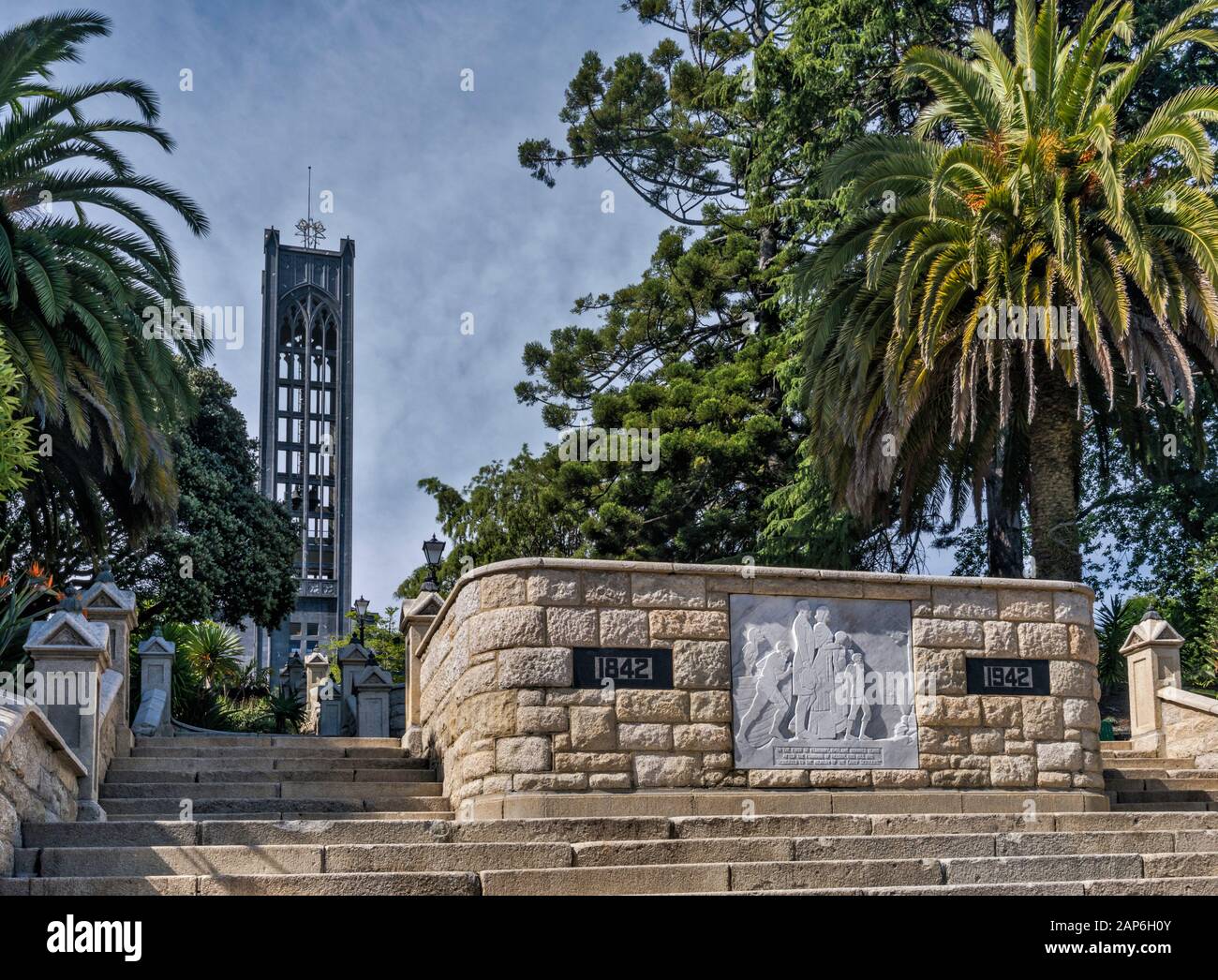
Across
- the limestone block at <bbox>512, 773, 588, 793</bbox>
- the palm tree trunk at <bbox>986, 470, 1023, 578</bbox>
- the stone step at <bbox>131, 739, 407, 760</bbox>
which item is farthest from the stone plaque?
the palm tree trunk at <bbox>986, 470, 1023, 578</bbox>

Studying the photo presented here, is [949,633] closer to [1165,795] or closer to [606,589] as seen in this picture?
[606,589]

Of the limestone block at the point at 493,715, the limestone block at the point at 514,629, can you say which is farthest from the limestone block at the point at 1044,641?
the limestone block at the point at 493,715

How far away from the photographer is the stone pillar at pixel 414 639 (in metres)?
15.1

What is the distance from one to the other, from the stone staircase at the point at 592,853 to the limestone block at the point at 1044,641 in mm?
1412

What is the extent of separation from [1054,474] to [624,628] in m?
8.37

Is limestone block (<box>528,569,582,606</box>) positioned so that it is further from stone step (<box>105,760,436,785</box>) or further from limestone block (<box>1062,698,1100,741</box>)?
limestone block (<box>1062,698,1100,741</box>)

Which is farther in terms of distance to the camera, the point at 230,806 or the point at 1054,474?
the point at 1054,474

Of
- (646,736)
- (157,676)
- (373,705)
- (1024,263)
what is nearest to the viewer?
(646,736)

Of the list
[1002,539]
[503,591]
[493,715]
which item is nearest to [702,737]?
[493,715]

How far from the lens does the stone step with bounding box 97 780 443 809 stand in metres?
11.8

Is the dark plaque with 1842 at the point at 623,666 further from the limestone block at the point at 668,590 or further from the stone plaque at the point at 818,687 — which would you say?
the stone plaque at the point at 818,687

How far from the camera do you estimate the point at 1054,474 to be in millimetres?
17734

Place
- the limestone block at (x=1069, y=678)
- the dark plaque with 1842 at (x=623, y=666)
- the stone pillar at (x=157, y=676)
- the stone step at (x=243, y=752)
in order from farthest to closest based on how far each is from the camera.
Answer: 1. the stone pillar at (x=157, y=676)
2. the stone step at (x=243, y=752)
3. the limestone block at (x=1069, y=678)
4. the dark plaque with 1842 at (x=623, y=666)
